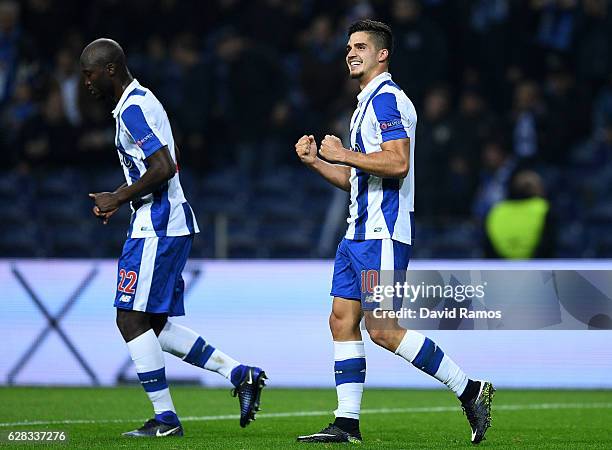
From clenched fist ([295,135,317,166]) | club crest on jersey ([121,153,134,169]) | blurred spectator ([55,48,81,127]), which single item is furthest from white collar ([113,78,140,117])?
blurred spectator ([55,48,81,127])

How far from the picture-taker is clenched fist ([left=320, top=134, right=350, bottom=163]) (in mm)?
6336

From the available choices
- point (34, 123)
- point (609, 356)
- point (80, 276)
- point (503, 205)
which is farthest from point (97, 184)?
point (609, 356)

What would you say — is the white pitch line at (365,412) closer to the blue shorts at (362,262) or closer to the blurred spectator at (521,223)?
the blue shorts at (362,262)

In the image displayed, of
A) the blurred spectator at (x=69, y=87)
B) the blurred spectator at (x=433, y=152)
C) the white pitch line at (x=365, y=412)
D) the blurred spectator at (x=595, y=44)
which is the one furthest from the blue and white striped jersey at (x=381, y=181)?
the blurred spectator at (x=69, y=87)

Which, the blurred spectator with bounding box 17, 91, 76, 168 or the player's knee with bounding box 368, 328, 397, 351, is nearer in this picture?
the player's knee with bounding box 368, 328, 397, 351

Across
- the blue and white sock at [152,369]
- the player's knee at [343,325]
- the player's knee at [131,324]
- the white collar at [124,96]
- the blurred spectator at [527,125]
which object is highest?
the white collar at [124,96]

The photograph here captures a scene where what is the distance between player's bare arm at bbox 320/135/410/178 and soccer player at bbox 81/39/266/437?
1034mm

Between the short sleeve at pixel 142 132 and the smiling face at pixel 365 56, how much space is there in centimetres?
115

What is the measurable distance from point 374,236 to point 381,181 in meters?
0.30

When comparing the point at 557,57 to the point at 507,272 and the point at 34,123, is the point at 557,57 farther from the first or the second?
the point at 507,272

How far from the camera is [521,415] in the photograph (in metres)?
8.53

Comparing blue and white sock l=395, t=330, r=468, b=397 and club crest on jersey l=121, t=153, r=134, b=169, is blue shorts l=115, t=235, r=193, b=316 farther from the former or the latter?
blue and white sock l=395, t=330, r=468, b=397

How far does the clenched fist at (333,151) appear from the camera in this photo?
6336 mm

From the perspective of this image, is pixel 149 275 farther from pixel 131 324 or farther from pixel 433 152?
pixel 433 152
